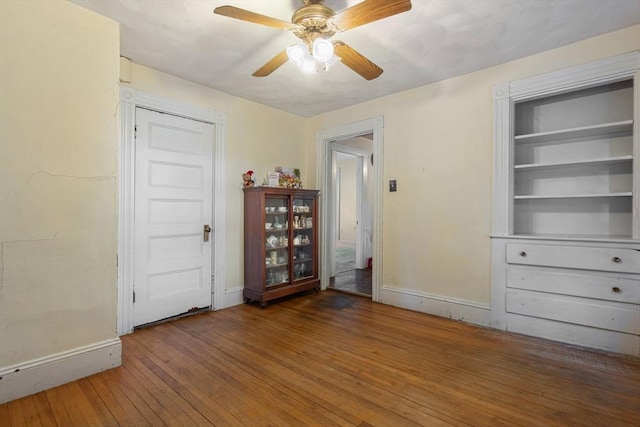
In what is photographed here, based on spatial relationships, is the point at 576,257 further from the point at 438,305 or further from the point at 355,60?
the point at 355,60

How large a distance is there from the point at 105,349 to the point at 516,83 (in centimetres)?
407

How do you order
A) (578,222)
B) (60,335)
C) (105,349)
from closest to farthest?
(60,335), (105,349), (578,222)

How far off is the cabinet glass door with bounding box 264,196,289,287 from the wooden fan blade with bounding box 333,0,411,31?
2.23 metres

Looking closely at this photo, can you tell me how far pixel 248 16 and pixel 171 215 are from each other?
6.98 feet

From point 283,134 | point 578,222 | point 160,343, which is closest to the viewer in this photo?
point 160,343

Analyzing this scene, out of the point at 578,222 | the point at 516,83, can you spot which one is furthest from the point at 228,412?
the point at 516,83

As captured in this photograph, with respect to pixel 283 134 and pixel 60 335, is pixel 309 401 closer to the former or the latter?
pixel 60 335

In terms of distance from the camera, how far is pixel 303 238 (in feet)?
13.7

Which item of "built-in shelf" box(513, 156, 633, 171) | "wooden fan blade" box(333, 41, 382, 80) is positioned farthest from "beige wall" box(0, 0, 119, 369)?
"built-in shelf" box(513, 156, 633, 171)

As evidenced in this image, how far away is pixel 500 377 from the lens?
205 centimetres

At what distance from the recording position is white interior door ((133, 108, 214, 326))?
2.88 meters

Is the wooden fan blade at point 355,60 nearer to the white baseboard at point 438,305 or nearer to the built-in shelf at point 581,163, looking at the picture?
the built-in shelf at point 581,163

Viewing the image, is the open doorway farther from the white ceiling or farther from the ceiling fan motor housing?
the ceiling fan motor housing

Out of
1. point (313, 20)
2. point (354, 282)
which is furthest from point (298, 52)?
point (354, 282)
